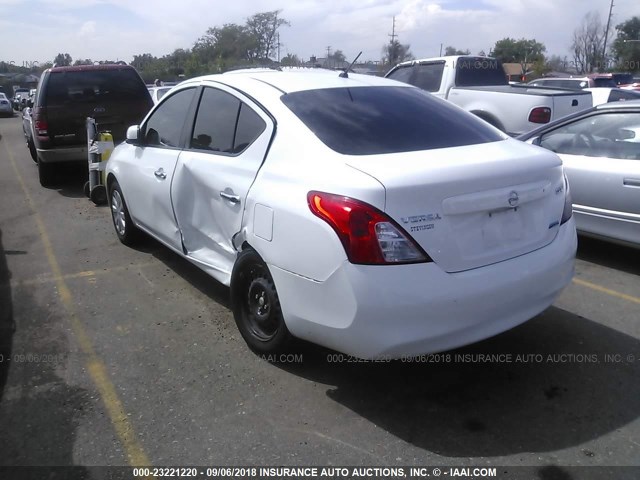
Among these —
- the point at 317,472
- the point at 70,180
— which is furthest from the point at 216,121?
the point at 70,180

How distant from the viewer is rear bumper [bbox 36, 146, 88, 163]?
9.09 m

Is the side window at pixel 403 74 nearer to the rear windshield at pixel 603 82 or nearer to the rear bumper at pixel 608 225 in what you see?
the rear bumper at pixel 608 225

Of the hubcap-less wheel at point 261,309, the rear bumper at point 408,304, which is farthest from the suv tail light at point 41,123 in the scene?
the rear bumper at point 408,304

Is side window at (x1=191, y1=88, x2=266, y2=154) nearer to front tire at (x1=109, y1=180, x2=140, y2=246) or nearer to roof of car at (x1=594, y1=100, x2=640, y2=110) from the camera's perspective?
front tire at (x1=109, y1=180, x2=140, y2=246)

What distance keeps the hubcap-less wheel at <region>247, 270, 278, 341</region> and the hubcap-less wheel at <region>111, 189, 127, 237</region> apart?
275cm

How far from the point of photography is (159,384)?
3.45 meters

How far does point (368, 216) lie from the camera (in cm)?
278

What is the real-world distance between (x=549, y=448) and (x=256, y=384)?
161cm

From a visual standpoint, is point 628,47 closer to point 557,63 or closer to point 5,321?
point 557,63

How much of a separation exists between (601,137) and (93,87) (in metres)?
7.44

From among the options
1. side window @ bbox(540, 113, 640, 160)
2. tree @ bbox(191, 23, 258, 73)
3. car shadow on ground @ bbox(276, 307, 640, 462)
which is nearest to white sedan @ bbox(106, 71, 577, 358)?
car shadow on ground @ bbox(276, 307, 640, 462)

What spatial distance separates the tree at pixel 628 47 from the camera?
5047cm

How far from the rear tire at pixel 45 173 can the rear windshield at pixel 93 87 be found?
1.14 m

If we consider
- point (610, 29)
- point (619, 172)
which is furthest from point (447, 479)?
point (610, 29)
